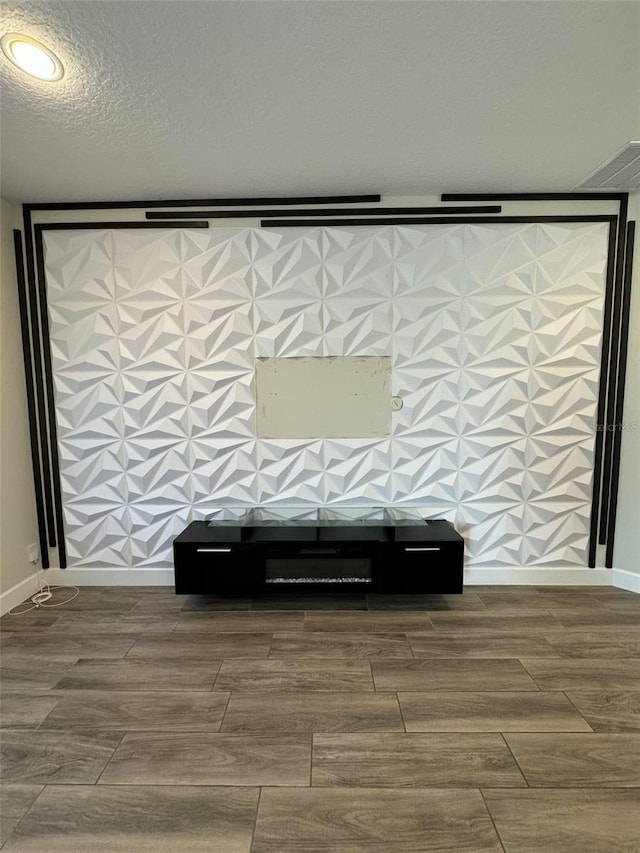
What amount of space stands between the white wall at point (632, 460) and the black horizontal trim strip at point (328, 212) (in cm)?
103

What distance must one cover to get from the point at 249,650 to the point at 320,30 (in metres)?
2.70

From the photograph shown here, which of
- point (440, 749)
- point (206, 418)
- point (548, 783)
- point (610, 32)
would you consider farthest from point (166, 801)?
point (610, 32)

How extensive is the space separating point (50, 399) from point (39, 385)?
12 cm

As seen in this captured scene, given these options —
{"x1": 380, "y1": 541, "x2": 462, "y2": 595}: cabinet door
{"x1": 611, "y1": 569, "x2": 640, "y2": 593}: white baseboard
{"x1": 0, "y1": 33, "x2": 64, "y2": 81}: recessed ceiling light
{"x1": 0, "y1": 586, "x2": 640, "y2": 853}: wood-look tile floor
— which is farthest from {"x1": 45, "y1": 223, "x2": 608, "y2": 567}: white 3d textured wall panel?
{"x1": 0, "y1": 33, "x2": 64, "y2": 81}: recessed ceiling light

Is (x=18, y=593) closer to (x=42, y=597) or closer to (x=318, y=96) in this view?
(x=42, y=597)

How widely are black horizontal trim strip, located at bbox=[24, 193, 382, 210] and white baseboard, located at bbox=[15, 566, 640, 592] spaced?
246 cm

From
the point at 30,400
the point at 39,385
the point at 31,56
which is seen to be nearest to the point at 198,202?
Answer: the point at 31,56

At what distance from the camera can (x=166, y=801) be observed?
4.33ft

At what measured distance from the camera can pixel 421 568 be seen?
2.47 meters

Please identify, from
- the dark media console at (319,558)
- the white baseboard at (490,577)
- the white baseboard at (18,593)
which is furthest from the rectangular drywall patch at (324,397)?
the white baseboard at (18,593)

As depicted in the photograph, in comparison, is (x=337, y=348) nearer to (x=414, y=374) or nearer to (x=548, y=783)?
(x=414, y=374)

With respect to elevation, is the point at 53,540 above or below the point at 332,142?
below

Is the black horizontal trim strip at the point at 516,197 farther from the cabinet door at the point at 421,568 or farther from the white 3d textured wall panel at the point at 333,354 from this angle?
the cabinet door at the point at 421,568

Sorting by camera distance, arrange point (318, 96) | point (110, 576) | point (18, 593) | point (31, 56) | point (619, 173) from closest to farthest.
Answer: point (31, 56), point (318, 96), point (619, 173), point (18, 593), point (110, 576)
